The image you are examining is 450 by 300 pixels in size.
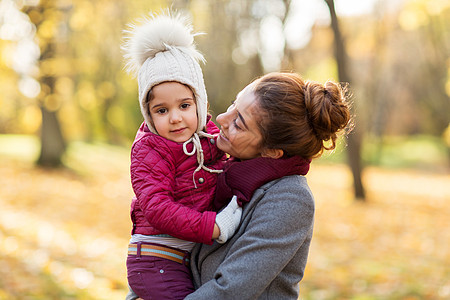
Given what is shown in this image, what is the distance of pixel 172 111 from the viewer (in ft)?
7.05

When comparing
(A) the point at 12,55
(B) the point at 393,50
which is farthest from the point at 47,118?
→ (B) the point at 393,50

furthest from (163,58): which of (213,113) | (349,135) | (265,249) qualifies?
(213,113)

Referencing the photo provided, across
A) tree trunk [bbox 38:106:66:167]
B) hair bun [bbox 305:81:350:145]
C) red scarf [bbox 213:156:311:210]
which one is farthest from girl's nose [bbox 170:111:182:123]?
tree trunk [bbox 38:106:66:167]

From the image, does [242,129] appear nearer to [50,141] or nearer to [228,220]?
[228,220]

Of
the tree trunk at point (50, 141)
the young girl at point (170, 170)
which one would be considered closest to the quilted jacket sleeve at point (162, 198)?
the young girl at point (170, 170)

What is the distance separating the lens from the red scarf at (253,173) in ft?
6.72

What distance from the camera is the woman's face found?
2.10 meters

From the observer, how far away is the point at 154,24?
2.27 m

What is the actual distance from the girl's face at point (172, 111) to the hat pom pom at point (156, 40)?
0.69 ft

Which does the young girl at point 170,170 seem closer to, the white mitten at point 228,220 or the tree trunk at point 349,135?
the white mitten at point 228,220

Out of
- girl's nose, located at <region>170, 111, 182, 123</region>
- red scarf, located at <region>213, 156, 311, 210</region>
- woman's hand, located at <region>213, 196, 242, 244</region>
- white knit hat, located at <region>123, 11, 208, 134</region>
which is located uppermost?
white knit hat, located at <region>123, 11, 208, 134</region>

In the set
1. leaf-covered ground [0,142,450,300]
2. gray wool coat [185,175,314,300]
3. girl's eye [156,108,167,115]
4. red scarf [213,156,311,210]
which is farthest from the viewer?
leaf-covered ground [0,142,450,300]

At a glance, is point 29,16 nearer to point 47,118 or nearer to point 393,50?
point 47,118

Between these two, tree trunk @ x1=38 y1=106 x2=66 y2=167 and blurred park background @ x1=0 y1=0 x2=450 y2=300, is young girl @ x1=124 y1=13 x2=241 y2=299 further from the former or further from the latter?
tree trunk @ x1=38 y1=106 x2=66 y2=167
